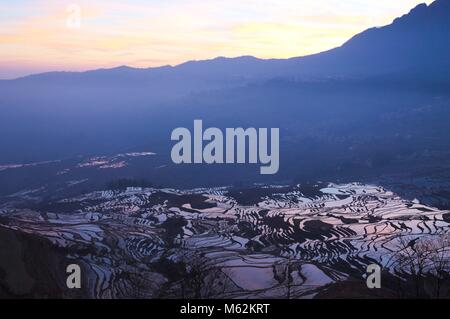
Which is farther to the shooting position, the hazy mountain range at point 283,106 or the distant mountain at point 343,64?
the distant mountain at point 343,64

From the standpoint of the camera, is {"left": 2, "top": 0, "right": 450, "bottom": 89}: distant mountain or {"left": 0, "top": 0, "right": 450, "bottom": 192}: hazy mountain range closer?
{"left": 0, "top": 0, "right": 450, "bottom": 192}: hazy mountain range

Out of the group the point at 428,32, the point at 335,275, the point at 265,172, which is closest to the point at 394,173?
the point at 265,172

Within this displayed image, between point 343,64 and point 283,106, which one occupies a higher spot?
point 343,64

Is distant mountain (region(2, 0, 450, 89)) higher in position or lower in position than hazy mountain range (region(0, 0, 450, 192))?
higher

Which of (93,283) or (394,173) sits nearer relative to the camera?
(93,283)

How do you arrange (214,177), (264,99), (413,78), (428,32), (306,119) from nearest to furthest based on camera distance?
1. (214,177)
2. (306,119)
3. (264,99)
4. (413,78)
5. (428,32)

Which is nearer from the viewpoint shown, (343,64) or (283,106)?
(283,106)

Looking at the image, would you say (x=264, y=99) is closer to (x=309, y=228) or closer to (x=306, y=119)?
(x=306, y=119)

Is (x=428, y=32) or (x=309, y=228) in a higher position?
(x=428, y=32)

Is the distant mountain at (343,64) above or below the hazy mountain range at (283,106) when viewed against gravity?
above
